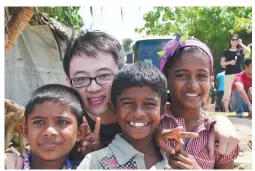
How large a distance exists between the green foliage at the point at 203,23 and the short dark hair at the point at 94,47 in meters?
9.53

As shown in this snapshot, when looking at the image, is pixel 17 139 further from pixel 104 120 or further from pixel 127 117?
pixel 127 117

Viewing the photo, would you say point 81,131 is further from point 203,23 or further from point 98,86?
point 203,23

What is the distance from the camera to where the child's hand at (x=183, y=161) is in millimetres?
1803

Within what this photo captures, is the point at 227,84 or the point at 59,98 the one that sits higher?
the point at 59,98

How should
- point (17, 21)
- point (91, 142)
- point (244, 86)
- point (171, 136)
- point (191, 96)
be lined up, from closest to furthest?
point (171, 136) → point (91, 142) → point (191, 96) → point (17, 21) → point (244, 86)

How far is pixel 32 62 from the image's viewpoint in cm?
736

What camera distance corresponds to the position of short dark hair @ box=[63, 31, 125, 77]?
7.24 feet

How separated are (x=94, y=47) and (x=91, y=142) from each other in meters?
0.57

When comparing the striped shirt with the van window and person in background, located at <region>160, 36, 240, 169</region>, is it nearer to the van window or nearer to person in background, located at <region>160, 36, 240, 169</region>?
person in background, located at <region>160, 36, 240, 169</region>

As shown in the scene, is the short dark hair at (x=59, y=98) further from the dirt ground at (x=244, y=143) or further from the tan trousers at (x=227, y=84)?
the tan trousers at (x=227, y=84)

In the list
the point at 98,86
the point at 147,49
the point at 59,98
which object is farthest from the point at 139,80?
the point at 147,49

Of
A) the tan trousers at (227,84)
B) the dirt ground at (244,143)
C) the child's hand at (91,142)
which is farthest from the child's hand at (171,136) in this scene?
the tan trousers at (227,84)

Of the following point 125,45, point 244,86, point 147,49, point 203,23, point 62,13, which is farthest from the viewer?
point 125,45

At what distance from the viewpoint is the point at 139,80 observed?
1.87 metres
